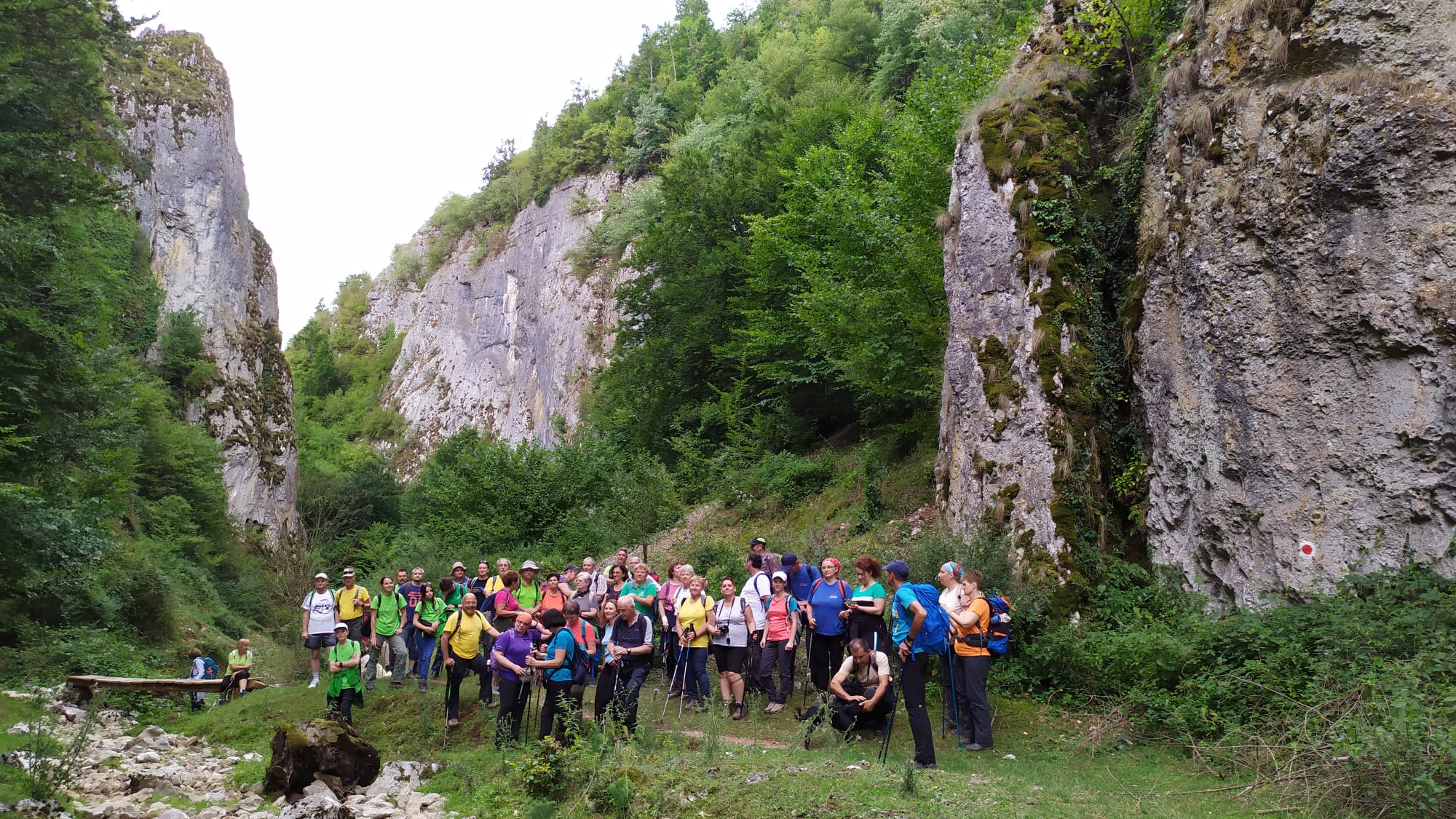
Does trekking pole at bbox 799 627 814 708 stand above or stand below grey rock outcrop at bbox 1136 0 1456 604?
below

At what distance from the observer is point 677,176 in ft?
92.8

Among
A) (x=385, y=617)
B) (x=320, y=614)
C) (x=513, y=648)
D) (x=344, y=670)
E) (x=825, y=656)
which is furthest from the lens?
(x=385, y=617)

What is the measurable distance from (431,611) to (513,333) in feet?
131

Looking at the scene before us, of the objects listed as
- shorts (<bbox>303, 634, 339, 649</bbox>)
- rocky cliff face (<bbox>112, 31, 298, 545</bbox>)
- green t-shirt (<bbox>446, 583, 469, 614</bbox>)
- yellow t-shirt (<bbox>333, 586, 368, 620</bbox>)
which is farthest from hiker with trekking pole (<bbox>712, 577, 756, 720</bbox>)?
rocky cliff face (<bbox>112, 31, 298, 545</bbox>)

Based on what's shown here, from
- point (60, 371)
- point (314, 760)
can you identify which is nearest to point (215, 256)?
point (60, 371)

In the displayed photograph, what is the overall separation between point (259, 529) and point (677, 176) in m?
22.3

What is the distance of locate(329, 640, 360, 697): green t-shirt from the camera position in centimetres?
969

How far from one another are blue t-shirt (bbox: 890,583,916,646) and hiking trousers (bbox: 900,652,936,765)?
0.20 m

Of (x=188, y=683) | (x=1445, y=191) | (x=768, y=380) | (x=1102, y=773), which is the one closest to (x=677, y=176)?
(x=768, y=380)

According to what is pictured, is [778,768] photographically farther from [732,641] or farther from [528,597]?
[528,597]

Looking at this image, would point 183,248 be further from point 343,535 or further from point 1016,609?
point 1016,609

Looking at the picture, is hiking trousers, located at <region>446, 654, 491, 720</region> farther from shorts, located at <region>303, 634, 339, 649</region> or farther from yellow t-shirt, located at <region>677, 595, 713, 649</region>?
shorts, located at <region>303, 634, 339, 649</region>

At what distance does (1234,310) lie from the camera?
399 inches

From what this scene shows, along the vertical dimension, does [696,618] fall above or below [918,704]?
above
